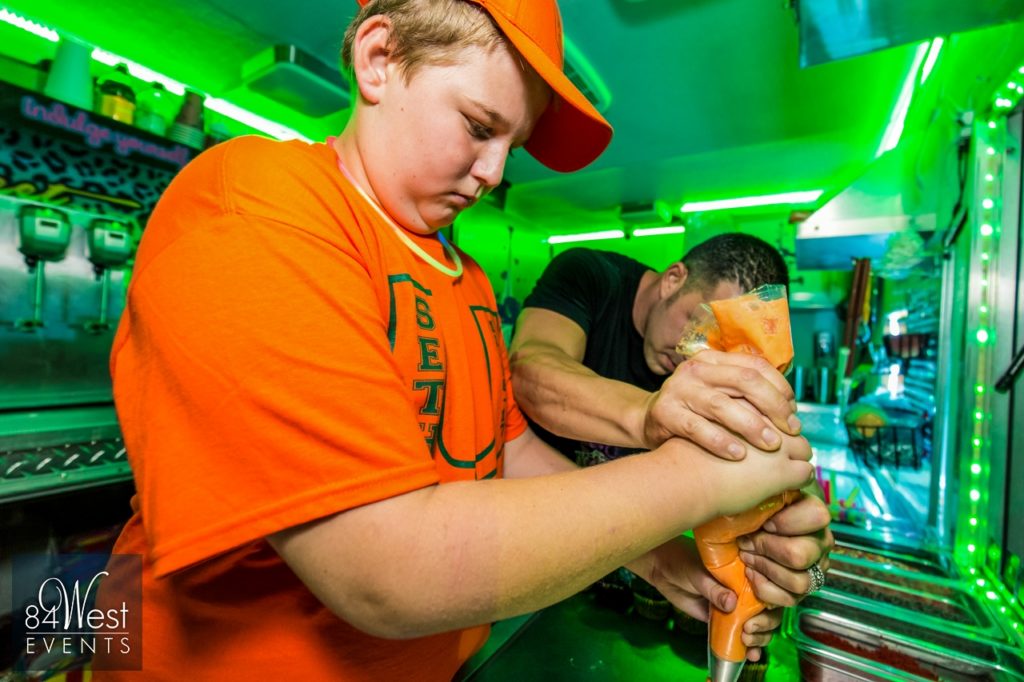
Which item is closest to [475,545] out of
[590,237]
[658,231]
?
[658,231]

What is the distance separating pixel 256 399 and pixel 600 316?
135cm

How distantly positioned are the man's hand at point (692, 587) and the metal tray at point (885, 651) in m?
0.36

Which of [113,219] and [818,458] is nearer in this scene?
[113,219]

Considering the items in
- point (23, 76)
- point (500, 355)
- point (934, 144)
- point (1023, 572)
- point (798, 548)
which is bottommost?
point (1023, 572)

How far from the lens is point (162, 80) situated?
2615mm

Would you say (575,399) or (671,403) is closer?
(671,403)

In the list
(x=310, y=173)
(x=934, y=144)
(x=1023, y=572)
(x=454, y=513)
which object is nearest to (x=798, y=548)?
(x=454, y=513)

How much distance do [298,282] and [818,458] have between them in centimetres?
363

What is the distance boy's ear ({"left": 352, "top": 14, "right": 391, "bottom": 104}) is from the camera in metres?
0.63

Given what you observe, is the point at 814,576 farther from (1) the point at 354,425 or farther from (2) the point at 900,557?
(2) the point at 900,557

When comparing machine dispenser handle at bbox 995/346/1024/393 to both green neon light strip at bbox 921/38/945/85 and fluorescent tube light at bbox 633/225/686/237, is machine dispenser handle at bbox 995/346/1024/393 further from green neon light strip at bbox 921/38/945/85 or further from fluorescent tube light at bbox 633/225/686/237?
fluorescent tube light at bbox 633/225/686/237

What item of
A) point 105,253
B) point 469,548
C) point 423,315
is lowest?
point 469,548

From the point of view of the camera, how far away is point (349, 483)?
0.37 m

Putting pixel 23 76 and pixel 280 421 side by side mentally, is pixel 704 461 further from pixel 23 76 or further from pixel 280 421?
pixel 23 76
